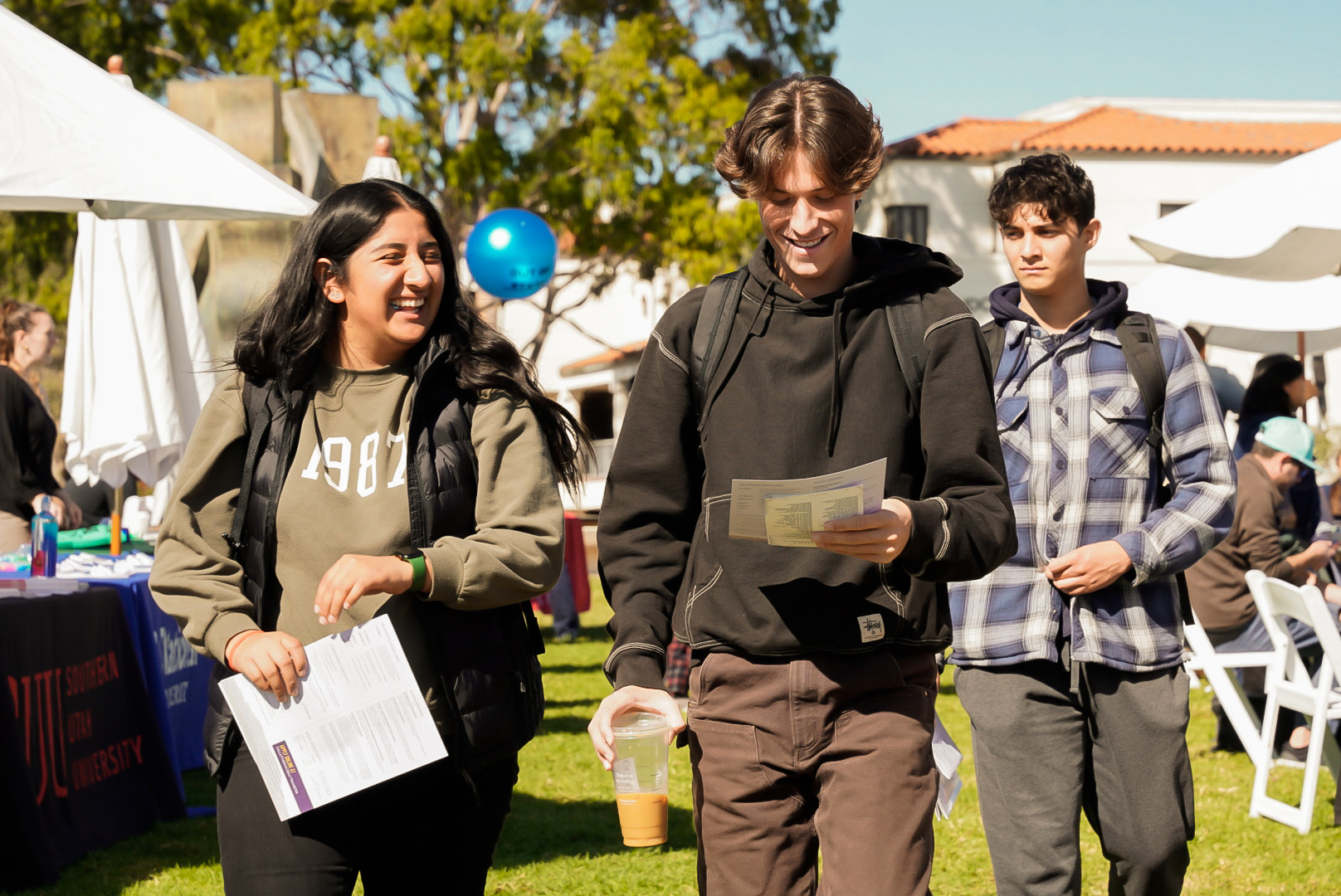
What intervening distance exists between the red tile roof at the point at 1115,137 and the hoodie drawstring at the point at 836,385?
34675mm

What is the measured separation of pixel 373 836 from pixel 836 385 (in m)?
1.28

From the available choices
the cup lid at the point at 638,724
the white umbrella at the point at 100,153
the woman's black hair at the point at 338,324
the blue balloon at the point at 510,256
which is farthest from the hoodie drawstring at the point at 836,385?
the blue balloon at the point at 510,256

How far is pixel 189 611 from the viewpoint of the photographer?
257 cm

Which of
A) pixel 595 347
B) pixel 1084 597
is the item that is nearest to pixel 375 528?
pixel 1084 597

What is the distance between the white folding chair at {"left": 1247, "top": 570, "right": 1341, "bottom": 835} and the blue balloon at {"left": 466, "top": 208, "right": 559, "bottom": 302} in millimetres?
6905

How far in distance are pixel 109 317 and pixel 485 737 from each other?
17.5 ft

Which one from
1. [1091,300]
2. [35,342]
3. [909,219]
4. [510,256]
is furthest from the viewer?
[909,219]

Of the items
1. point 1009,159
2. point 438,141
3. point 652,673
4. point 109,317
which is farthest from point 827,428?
point 1009,159

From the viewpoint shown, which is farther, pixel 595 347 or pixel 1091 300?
pixel 595 347

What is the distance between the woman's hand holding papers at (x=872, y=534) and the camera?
2100mm

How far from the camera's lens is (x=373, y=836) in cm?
276

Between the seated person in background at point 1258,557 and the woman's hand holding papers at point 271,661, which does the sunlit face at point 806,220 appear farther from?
the seated person in background at point 1258,557

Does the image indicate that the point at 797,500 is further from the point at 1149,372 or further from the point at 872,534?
the point at 1149,372

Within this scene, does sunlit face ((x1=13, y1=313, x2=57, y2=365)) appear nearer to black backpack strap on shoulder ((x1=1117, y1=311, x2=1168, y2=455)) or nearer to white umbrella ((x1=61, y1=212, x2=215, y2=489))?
white umbrella ((x1=61, y1=212, x2=215, y2=489))
